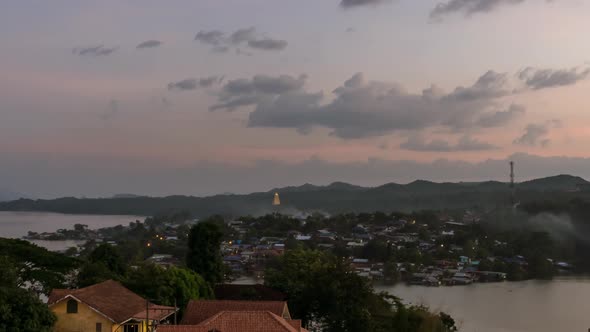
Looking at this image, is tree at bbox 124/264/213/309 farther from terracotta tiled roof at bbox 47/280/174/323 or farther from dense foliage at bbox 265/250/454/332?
dense foliage at bbox 265/250/454/332

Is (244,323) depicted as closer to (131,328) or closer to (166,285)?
(131,328)

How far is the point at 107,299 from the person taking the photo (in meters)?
14.4

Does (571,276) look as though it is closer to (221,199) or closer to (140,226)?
(140,226)

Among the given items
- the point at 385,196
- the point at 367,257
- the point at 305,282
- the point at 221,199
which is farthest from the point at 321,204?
the point at 305,282

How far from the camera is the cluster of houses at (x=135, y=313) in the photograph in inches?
486

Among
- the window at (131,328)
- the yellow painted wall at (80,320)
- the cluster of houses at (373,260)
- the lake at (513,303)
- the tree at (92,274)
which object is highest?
the tree at (92,274)

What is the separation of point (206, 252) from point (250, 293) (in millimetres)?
3081

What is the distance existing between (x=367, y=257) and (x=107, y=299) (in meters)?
37.0

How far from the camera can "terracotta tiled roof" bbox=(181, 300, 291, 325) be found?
568 inches

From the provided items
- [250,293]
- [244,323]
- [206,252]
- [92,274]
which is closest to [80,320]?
[244,323]

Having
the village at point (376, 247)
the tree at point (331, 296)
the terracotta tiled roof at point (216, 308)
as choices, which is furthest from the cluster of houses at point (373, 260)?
the terracotta tiled roof at point (216, 308)

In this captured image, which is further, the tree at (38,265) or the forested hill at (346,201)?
the forested hill at (346,201)

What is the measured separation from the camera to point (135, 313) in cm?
1424

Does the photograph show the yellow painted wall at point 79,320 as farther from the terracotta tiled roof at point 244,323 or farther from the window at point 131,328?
the terracotta tiled roof at point 244,323
